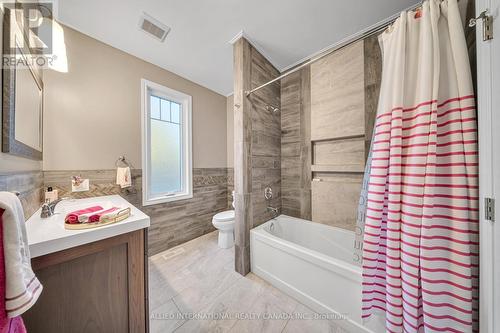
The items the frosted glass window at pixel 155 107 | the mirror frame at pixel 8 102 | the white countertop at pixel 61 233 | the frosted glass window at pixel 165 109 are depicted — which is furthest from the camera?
the frosted glass window at pixel 165 109

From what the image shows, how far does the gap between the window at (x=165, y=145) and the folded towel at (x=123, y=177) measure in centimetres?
23

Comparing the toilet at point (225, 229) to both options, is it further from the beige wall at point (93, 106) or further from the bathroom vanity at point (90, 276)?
the bathroom vanity at point (90, 276)

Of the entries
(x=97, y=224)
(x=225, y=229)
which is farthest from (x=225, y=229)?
(x=97, y=224)

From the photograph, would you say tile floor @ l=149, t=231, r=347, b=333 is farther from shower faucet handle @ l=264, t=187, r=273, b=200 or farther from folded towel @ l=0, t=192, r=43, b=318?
folded towel @ l=0, t=192, r=43, b=318

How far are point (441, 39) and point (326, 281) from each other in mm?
1640

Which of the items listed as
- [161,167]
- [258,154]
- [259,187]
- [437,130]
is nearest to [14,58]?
[161,167]

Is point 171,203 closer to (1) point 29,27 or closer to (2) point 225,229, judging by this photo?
(2) point 225,229

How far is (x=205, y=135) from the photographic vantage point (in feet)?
9.00

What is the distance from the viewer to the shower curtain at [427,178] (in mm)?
746

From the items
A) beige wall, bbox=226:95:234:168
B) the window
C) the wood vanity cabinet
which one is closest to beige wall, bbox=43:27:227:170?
the window

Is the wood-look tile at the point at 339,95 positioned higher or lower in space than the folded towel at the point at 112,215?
higher

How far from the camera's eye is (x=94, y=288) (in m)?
0.78

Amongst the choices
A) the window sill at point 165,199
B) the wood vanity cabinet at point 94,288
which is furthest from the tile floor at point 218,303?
the window sill at point 165,199

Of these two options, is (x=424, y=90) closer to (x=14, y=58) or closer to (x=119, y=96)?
(x=14, y=58)
